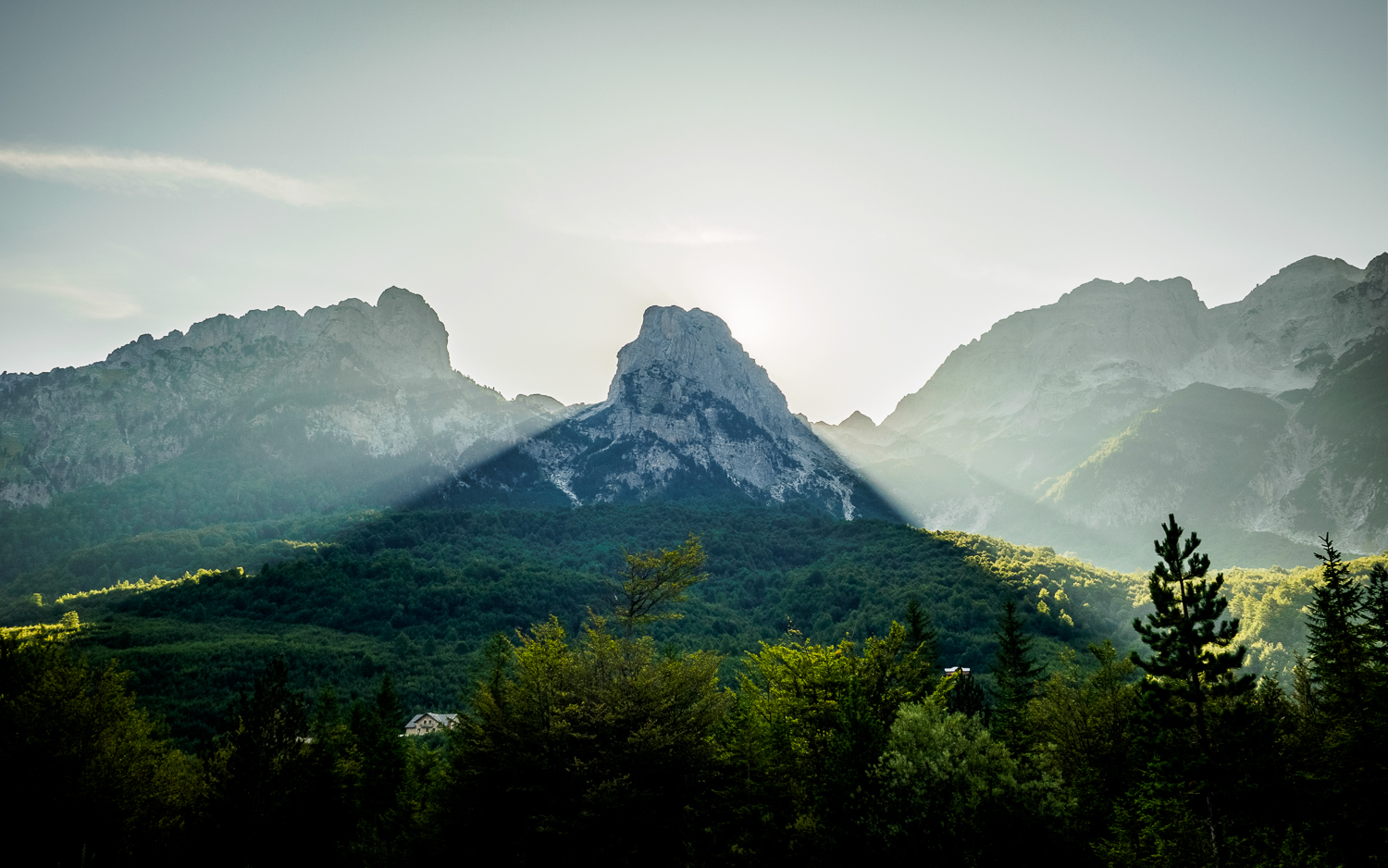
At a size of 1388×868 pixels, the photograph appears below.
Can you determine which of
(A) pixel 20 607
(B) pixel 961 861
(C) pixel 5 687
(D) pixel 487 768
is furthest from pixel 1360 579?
(A) pixel 20 607

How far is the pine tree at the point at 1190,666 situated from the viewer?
32469 millimetres

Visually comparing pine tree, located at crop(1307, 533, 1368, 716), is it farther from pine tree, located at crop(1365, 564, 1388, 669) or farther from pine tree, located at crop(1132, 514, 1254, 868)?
pine tree, located at crop(1132, 514, 1254, 868)

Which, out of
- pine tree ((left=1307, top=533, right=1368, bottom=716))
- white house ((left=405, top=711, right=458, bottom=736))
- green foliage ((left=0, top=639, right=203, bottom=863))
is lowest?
white house ((left=405, top=711, right=458, bottom=736))

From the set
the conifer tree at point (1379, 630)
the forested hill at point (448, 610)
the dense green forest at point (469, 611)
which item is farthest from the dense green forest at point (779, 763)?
the forested hill at point (448, 610)

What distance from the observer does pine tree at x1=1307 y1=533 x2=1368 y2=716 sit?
4606 centimetres

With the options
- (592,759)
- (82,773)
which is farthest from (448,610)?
(592,759)

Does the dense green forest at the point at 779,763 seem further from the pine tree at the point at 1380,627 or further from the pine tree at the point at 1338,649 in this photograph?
the pine tree at the point at 1380,627

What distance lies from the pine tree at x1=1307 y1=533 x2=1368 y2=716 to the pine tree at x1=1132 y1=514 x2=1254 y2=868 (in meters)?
17.0

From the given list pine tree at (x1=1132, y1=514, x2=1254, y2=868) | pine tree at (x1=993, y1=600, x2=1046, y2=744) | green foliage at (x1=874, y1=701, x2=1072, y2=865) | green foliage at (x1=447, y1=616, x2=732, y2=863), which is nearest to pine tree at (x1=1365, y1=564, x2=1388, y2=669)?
pine tree at (x1=1132, y1=514, x2=1254, y2=868)

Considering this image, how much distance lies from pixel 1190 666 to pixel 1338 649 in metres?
25.7

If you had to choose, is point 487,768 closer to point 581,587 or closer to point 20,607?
point 581,587

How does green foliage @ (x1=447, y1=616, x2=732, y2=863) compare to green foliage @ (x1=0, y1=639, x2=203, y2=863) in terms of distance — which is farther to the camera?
green foliage @ (x1=0, y1=639, x2=203, y2=863)

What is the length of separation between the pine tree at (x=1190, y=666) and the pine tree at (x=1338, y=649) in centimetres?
1698

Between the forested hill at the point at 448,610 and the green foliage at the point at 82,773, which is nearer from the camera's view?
the green foliage at the point at 82,773
